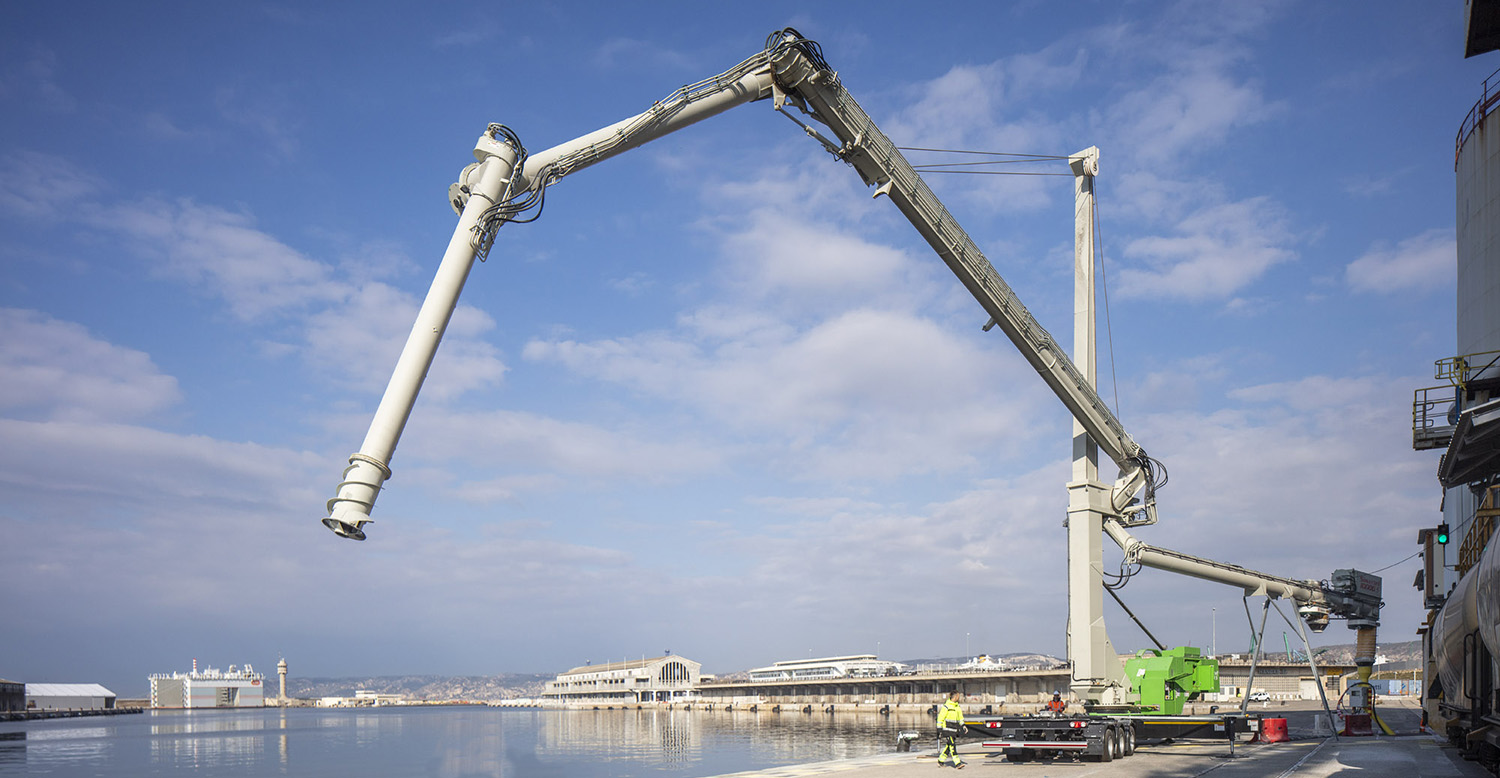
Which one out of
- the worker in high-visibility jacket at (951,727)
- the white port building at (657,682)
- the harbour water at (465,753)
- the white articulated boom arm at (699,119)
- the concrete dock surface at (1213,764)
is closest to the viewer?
the white articulated boom arm at (699,119)

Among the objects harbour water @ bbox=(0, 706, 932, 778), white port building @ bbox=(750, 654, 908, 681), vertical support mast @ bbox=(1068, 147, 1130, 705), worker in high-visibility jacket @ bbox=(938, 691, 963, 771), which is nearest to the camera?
worker in high-visibility jacket @ bbox=(938, 691, 963, 771)

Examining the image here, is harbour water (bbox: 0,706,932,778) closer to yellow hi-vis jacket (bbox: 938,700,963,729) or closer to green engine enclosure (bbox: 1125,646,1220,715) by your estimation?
green engine enclosure (bbox: 1125,646,1220,715)

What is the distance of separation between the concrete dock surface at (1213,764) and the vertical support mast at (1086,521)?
7.66ft

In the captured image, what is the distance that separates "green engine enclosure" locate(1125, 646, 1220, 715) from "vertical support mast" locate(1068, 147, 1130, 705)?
1.63 feet

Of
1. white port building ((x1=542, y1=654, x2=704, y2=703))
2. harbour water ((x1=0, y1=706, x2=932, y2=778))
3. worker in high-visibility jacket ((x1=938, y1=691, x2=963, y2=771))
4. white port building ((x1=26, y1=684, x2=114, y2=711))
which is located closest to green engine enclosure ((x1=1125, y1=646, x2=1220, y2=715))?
worker in high-visibility jacket ((x1=938, y1=691, x2=963, y2=771))

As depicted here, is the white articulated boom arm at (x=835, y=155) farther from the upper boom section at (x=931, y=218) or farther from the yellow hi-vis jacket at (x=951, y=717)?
the yellow hi-vis jacket at (x=951, y=717)

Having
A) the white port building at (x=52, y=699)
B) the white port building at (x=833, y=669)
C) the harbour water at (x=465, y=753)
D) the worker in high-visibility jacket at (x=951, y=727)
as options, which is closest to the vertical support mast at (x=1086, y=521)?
the worker in high-visibility jacket at (x=951, y=727)

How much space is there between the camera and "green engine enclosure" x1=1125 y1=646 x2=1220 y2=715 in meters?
28.2

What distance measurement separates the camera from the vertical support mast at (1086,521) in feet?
92.3

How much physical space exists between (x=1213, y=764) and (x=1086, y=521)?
26.2 feet

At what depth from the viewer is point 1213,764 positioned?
2281 centimetres

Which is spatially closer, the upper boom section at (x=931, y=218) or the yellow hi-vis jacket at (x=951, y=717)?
the upper boom section at (x=931, y=218)

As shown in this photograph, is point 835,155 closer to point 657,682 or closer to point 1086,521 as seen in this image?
point 1086,521

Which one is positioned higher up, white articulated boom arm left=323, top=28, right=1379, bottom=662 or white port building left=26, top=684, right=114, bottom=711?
white articulated boom arm left=323, top=28, right=1379, bottom=662
